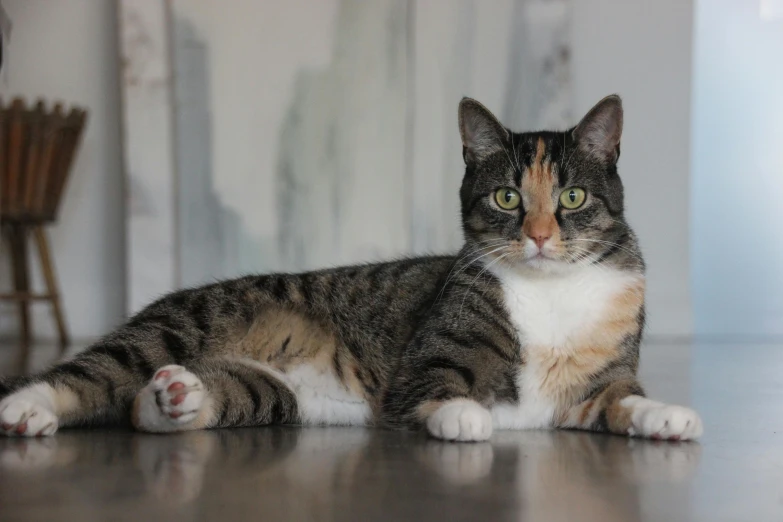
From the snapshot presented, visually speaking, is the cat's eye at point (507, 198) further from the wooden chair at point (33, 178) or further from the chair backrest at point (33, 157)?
the chair backrest at point (33, 157)

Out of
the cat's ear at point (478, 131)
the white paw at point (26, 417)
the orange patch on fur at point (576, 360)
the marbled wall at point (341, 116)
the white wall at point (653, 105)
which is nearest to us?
the white paw at point (26, 417)

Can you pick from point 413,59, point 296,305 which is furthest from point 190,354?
point 413,59

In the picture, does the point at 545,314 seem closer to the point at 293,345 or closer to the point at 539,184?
the point at 539,184

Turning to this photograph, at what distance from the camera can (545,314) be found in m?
1.90

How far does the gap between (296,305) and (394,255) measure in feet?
9.42

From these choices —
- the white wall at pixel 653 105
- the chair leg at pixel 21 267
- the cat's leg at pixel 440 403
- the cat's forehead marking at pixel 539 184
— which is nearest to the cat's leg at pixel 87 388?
the cat's leg at pixel 440 403

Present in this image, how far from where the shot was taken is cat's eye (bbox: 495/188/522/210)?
1.92m

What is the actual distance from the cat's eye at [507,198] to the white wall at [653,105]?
334 cm

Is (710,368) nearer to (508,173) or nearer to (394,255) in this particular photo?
(508,173)

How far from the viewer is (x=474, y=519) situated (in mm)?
1104

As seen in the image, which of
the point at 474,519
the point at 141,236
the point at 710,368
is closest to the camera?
the point at 474,519

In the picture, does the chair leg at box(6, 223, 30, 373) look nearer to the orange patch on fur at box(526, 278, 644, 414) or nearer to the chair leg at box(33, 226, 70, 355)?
the chair leg at box(33, 226, 70, 355)

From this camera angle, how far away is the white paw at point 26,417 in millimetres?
1586

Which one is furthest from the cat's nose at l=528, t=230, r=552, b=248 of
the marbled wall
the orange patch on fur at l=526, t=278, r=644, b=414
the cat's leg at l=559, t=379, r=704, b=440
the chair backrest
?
the chair backrest
